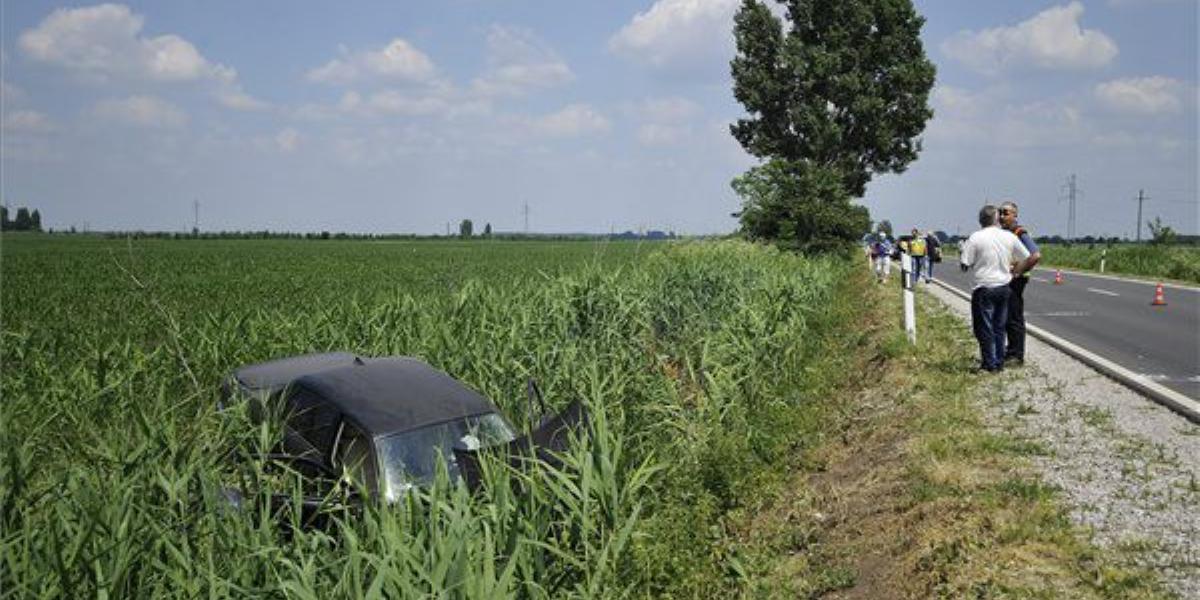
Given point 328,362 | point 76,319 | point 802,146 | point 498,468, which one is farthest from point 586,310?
point 802,146

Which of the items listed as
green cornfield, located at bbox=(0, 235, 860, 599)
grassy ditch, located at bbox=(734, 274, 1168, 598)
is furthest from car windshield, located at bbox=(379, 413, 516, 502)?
grassy ditch, located at bbox=(734, 274, 1168, 598)

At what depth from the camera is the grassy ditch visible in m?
4.93

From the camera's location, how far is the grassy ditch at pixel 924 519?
4.93 m

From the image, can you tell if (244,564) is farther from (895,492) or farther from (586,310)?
(586,310)

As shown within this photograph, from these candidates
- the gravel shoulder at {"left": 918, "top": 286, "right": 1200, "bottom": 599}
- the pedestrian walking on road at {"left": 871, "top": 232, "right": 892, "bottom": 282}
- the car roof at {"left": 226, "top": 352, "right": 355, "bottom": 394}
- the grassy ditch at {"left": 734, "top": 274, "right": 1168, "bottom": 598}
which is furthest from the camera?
the pedestrian walking on road at {"left": 871, "top": 232, "right": 892, "bottom": 282}

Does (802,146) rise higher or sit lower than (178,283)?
higher

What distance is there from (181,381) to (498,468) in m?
6.50

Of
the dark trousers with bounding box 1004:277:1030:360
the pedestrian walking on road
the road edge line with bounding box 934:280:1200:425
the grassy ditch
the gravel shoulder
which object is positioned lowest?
the grassy ditch

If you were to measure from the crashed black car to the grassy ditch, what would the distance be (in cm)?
183

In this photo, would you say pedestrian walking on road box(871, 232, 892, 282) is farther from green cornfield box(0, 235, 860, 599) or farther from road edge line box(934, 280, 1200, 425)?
road edge line box(934, 280, 1200, 425)

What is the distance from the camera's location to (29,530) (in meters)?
4.14

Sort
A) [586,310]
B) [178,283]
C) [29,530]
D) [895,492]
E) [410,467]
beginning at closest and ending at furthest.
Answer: [29,530]
[410,467]
[895,492]
[586,310]
[178,283]

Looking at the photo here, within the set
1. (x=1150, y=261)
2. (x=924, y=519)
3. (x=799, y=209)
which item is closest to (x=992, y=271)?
(x=924, y=519)

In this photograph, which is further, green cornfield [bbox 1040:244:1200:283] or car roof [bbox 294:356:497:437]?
green cornfield [bbox 1040:244:1200:283]
